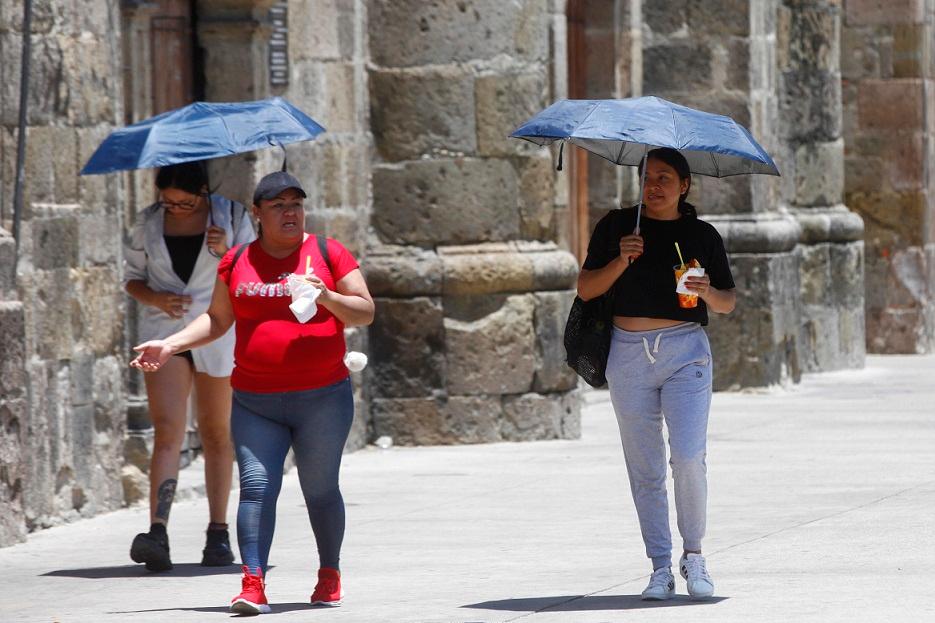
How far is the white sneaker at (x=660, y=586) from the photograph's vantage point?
6922 millimetres

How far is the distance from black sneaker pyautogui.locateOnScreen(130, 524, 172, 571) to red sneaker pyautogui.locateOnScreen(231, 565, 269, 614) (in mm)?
1200

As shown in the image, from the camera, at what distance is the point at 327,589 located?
23.0 feet

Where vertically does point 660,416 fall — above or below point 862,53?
below

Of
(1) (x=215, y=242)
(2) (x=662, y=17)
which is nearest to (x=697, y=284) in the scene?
(1) (x=215, y=242)

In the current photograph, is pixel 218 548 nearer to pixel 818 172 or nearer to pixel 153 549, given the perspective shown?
pixel 153 549

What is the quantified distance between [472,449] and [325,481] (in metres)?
5.07

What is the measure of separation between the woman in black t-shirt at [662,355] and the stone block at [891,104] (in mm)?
12555

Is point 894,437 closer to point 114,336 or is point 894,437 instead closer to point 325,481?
point 114,336

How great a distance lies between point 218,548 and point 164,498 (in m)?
0.26

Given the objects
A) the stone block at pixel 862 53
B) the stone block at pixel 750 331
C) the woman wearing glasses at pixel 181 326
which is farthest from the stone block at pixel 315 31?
the stone block at pixel 862 53

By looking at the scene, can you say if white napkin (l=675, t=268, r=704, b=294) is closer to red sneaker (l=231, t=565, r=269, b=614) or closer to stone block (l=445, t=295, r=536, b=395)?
red sneaker (l=231, t=565, r=269, b=614)

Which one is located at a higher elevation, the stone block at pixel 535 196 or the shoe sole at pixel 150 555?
the stone block at pixel 535 196

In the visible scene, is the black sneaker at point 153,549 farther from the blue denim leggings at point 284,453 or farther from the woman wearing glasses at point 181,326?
the blue denim leggings at point 284,453

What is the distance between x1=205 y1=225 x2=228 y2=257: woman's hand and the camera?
8117mm
